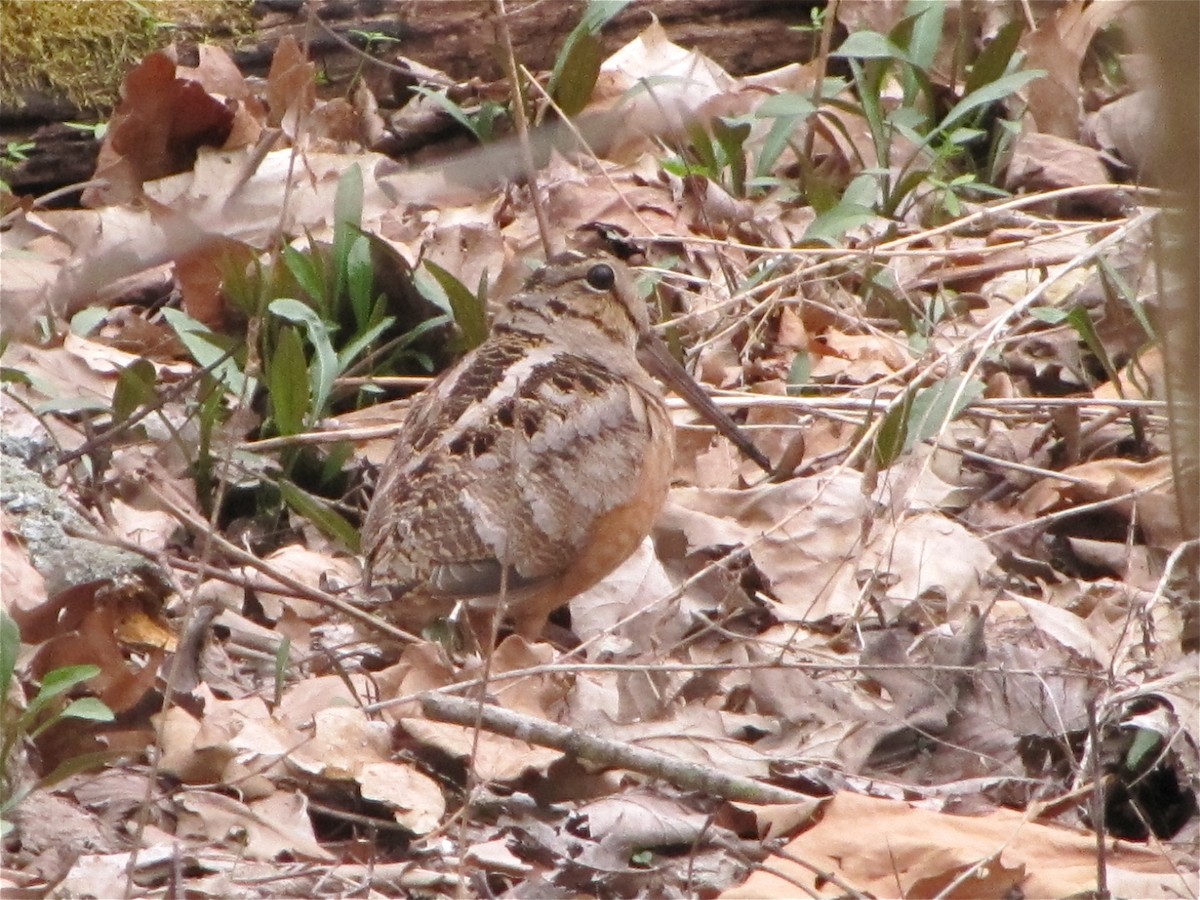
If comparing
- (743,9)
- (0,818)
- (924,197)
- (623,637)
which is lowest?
(623,637)

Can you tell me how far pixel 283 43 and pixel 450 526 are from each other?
2223 mm

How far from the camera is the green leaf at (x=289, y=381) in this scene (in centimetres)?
436

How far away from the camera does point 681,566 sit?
425 cm

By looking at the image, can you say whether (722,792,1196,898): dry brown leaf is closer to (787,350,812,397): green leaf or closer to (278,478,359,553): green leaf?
(278,478,359,553): green leaf

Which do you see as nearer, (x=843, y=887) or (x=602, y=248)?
(x=843, y=887)

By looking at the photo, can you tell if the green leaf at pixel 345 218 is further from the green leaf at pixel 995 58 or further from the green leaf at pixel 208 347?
the green leaf at pixel 995 58

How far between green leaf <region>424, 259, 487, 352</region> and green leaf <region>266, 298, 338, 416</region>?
1.17 feet

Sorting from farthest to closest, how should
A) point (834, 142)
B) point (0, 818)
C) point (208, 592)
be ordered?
point (834, 142)
point (208, 592)
point (0, 818)

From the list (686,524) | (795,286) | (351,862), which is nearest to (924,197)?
(795,286)

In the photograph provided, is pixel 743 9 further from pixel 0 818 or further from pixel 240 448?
pixel 0 818

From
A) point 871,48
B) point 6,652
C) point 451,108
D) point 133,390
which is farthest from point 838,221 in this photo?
point 6,652

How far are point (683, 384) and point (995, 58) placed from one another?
1.92m

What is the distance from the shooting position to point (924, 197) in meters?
5.55

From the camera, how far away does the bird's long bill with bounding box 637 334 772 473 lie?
4504 mm
